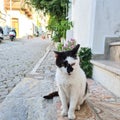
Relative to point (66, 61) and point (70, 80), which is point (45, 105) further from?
point (66, 61)

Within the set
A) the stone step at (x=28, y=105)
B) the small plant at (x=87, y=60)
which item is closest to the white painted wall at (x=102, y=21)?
the small plant at (x=87, y=60)

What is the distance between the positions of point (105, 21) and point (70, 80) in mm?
2366

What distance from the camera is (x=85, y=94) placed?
2.31m

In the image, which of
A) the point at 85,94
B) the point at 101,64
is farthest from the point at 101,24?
the point at 85,94

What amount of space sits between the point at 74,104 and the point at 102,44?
2267mm

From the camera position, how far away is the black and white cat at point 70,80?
193 cm

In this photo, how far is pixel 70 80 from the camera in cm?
202

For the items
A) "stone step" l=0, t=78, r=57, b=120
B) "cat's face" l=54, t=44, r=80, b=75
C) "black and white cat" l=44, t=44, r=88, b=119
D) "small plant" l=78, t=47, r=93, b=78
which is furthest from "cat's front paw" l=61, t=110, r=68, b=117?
"small plant" l=78, t=47, r=93, b=78

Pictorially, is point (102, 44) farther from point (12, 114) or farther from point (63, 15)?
point (63, 15)

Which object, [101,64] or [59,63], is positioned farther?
[101,64]

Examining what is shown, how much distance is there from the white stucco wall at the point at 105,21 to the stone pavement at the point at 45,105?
713mm

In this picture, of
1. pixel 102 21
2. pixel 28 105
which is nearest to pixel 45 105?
pixel 28 105

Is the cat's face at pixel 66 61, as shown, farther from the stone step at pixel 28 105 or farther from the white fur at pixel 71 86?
the stone step at pixel 28 105

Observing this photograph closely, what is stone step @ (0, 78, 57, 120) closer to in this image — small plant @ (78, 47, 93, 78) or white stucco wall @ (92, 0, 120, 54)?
small plant @ (78, 47, 93, 78)
